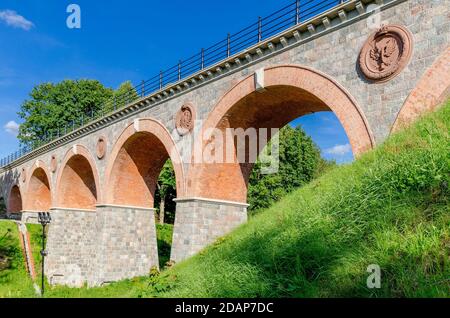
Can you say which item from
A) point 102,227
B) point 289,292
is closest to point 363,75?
point 289,292

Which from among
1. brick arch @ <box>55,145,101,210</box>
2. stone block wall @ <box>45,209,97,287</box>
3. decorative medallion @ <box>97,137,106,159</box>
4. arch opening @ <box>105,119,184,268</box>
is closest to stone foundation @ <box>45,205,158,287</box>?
arch opening @ <box>105,119,184,268</box>

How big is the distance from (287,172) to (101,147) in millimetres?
16308

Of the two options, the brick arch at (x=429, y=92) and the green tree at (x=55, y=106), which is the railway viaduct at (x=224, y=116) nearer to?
the brick arch at (x=429, y=92)

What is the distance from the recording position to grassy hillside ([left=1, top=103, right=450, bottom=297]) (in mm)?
4121

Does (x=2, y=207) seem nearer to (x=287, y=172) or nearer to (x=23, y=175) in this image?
(x=23, y=175)

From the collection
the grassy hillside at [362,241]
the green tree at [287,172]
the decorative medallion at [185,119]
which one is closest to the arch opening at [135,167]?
the decorative medallion at [185,119]

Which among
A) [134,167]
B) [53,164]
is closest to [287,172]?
[134,167]

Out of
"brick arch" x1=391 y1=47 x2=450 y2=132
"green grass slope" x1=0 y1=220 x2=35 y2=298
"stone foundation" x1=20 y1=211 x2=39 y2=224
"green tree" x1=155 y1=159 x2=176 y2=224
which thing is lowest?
"green grass slope" x1=0 y1=220 x2=35 y2=298

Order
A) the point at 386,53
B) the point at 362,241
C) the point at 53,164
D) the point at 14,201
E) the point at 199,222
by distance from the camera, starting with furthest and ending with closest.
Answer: the point at 14,201 → the point at 53,164 → the point at 199,222 → the point at 386,53 → the point at 362,241

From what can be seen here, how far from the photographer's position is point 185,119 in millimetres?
15562

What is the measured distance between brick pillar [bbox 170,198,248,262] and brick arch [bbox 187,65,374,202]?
0.33 metres

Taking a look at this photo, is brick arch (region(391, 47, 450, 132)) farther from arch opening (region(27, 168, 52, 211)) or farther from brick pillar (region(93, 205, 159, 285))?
arch opening (region(27, 168, 52, 211))

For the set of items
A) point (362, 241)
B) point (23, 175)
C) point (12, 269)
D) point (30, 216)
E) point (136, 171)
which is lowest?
point (12, 269)
